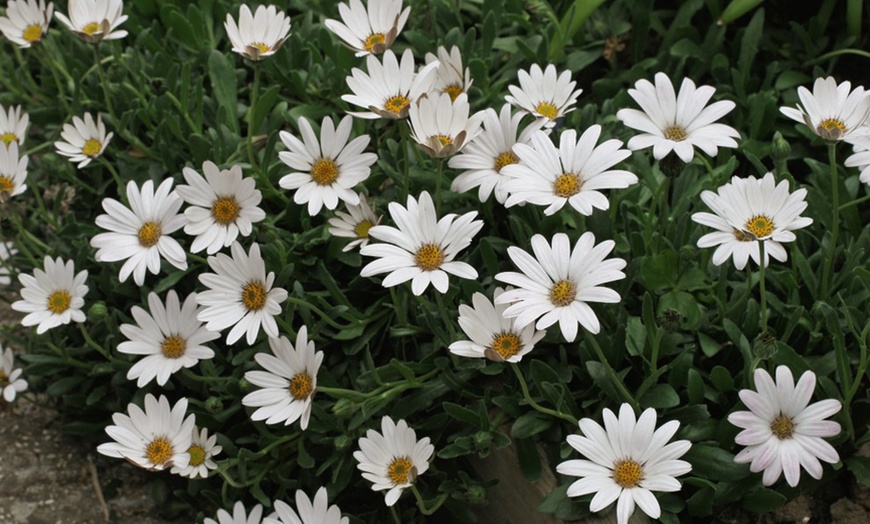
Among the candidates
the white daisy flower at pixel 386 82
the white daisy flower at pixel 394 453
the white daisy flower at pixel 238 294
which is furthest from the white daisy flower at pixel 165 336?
the white daisy flower at pixel 386 82

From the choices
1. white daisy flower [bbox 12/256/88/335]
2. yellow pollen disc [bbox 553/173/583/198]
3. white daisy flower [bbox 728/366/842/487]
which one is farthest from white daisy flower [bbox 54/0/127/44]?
white daisy flower [bbox 728/366/842/487]

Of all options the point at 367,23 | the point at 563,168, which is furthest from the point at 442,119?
the point at 367,23

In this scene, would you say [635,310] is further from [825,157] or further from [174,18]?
[174,18]

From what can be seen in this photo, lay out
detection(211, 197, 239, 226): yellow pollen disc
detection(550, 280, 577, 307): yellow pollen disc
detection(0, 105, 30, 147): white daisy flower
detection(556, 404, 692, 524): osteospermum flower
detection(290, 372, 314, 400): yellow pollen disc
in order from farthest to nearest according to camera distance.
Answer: detection(0, 105, 30, 147): white daisy flower
detection(211, 197, 239, 226): yellow pollen disc
detection(290, 372, 314, 400): yellow pollen disc
detection(550, 280, 577, 307): yellow pollen disc
detection(556, 404, 692, 524): osteospermum flower

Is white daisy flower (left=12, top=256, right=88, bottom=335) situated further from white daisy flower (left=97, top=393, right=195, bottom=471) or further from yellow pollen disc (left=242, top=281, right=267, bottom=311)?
yellow pollen disc (left=242, top=281, right=267, bottom=311)

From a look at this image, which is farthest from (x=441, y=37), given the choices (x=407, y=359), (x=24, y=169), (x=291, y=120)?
(x=24, y=169)
